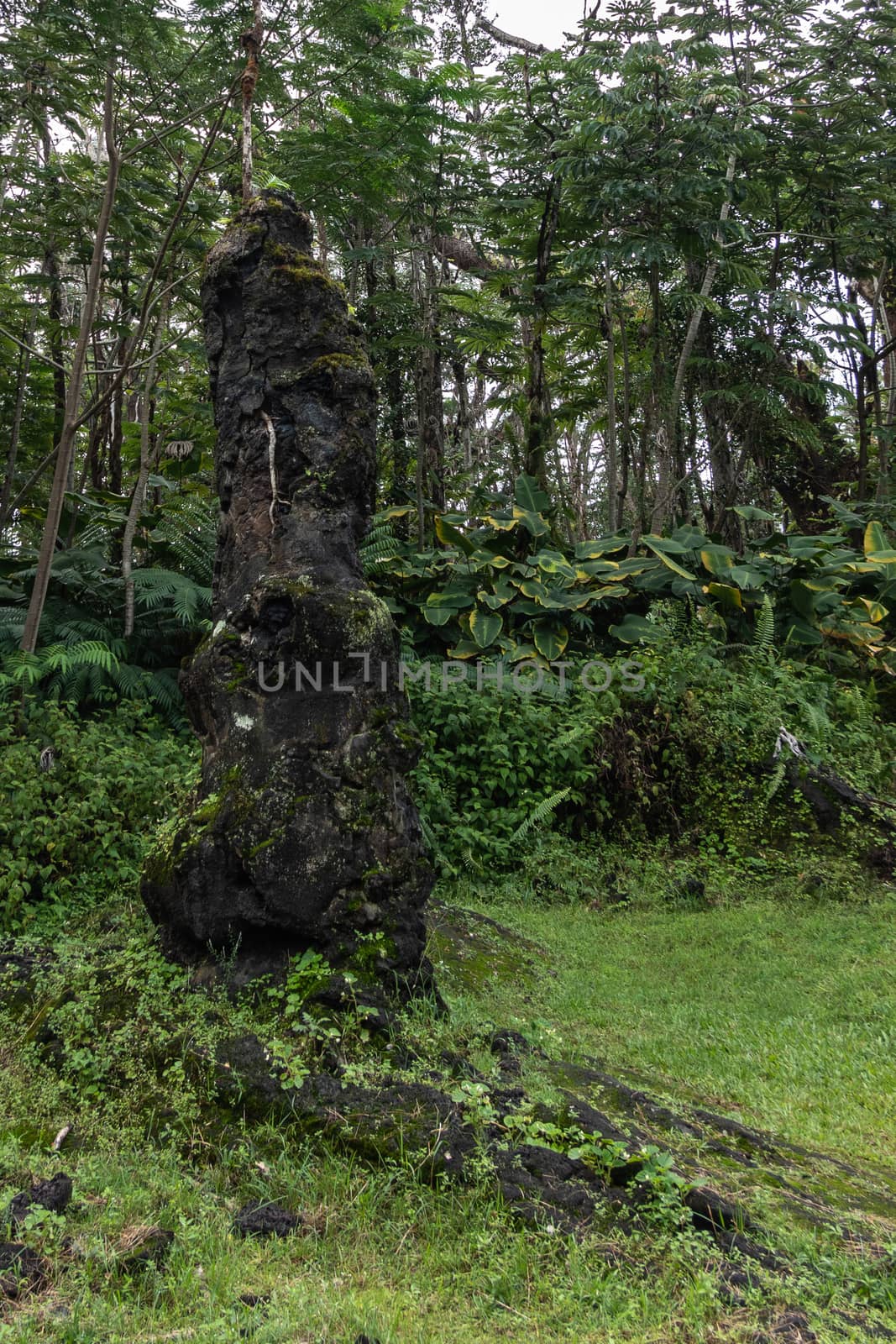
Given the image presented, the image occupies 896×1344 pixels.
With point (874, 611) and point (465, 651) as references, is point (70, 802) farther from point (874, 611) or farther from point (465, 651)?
point (874, 611)

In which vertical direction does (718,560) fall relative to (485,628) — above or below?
above

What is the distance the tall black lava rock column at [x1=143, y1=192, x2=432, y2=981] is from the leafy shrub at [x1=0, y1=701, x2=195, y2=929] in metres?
1.84

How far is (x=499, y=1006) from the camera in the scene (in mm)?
4070

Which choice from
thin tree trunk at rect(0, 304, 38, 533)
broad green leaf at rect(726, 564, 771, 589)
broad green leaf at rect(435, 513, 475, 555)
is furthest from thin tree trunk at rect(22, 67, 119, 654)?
broad green leaf at rect(726, 564, 771, 589)

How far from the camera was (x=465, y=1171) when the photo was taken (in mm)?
2516

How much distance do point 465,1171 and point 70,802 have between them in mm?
3747

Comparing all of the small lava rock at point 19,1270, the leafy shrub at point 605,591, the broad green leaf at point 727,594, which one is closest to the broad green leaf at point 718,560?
the leafy shrub at point 605,591

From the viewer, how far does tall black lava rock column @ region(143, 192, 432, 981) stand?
331 cm

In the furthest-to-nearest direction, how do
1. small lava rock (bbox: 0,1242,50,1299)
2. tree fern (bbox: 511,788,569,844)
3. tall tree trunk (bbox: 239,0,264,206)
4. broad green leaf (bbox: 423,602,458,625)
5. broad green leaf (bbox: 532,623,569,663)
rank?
1. broad green leaf (bbox: 423,602,458,625)
2. broad green leaf (bbox: 532,623,569,663)
3. tree fern (bbox: 511,788,569,844)
4. tall tree trunk (bbox: 239,0,264,206)
5. small lava rock (bbox: 0,1242,50,1299)

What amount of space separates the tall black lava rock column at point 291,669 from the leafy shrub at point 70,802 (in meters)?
1.84

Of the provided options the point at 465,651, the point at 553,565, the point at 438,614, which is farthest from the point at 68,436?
the point at 553,565

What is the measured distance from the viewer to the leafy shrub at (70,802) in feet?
16.7

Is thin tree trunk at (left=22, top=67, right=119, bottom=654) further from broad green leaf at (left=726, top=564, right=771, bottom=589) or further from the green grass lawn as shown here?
broad green leaf at (left=726, top=564, right=771, bottom=589)

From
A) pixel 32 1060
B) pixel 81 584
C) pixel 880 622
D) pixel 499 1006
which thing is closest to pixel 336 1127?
pixel 32 1060
